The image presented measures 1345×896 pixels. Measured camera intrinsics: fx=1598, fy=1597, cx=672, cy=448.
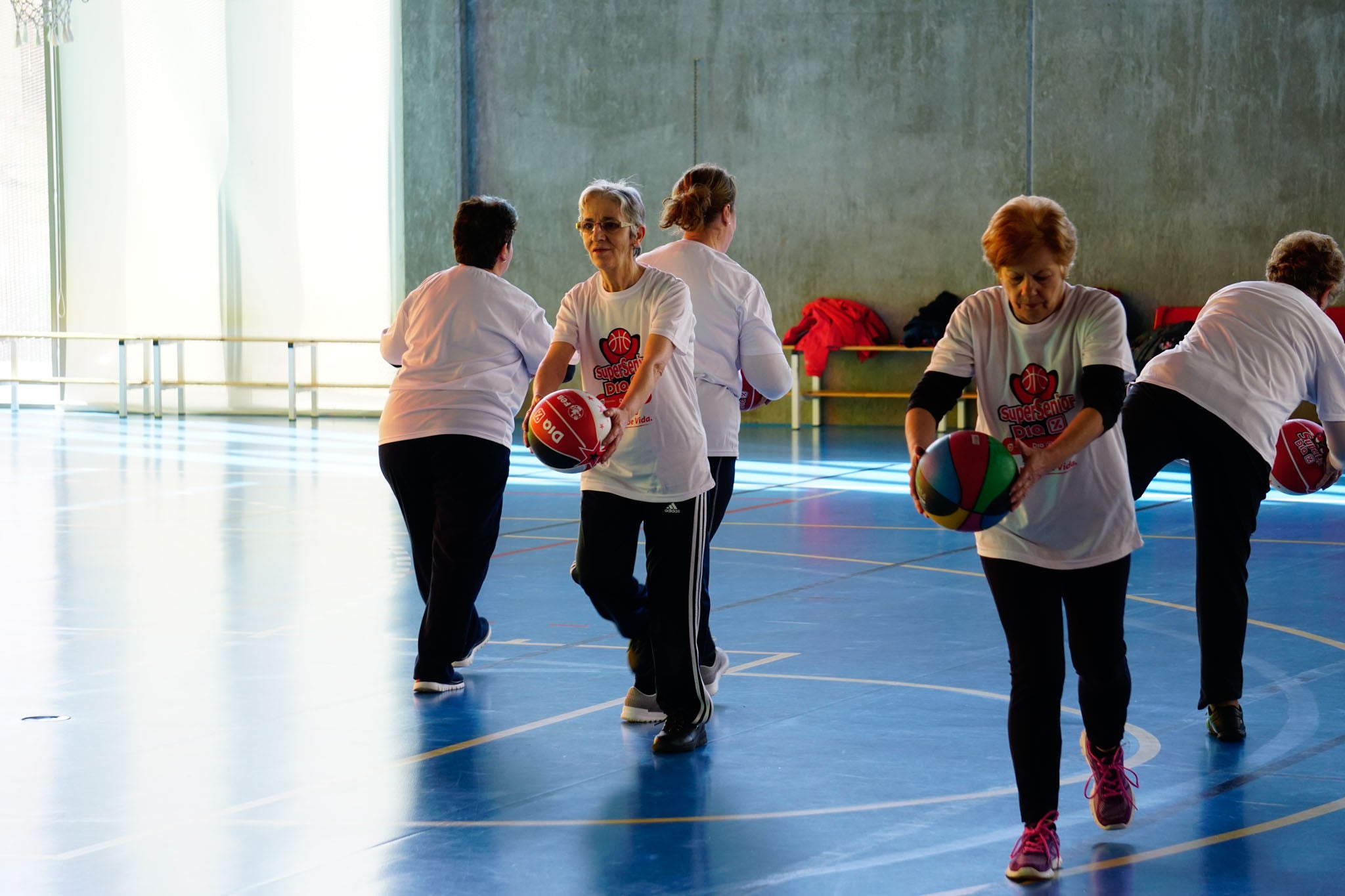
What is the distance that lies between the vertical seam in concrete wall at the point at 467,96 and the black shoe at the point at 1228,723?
15139 mm

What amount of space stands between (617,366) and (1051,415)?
1515 millimetres

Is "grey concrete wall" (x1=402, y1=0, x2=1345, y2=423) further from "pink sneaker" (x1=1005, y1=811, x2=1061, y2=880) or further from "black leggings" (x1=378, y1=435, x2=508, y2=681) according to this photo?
"pink sneaker" (x1=1005, y1=811, x2=1061, y2=880)

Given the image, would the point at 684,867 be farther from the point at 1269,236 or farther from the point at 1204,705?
the point at 1269,236

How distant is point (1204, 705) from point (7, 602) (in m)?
5.16

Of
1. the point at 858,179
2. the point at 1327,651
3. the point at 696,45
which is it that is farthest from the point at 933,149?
the point at 1327,651

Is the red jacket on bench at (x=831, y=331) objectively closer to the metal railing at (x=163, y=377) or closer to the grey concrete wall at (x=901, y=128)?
the grey concrete wall at (x=901, y=128)

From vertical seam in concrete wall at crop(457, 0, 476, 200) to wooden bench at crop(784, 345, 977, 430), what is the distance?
14.7 ft

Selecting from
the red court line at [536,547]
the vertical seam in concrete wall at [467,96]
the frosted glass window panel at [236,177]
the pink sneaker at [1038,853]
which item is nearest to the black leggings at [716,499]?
the pink sneaker at [1038,853]

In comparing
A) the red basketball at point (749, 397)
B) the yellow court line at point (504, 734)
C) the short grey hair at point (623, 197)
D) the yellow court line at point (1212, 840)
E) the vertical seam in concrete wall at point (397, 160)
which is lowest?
the yellow court line at point (504, 734)

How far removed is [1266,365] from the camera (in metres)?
4.69

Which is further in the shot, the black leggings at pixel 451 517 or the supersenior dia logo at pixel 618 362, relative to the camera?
the black leggings at pixel 451 517

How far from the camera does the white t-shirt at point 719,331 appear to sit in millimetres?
5137

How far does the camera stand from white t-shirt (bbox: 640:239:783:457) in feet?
16.9

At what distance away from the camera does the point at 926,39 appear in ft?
56.4
